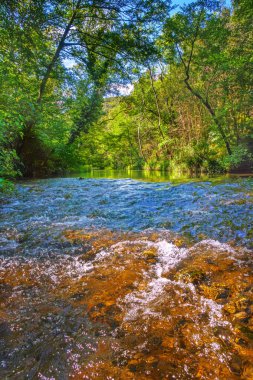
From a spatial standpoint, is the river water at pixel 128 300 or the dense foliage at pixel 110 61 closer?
the river water at pixel 128 300

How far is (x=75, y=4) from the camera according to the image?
1100 cm

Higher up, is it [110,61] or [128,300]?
[110,61]

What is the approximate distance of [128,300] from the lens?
5.84ft

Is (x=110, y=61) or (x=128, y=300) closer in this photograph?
(x=128, y=300)

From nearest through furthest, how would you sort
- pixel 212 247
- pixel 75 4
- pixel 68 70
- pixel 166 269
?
pixel 166 269 → pixel 212 247 → pixel 75 4 → pixel 68 70

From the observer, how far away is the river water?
123 cm

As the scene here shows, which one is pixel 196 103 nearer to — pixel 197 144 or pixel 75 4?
pixel 197 144

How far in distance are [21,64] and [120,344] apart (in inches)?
539

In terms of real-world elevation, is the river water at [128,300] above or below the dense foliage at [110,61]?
below

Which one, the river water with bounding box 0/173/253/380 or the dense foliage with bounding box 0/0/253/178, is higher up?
the dense foliage with bounding box 0/0/253/178

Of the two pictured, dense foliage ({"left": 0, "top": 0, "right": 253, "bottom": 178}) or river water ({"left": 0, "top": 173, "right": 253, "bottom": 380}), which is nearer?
river water ({"left": 0, "top": 173, "right": 253, "bottom": 380})

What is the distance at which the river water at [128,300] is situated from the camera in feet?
4.03

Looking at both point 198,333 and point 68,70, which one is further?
point 68,70

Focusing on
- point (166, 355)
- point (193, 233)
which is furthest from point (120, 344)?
point (193, 233)
